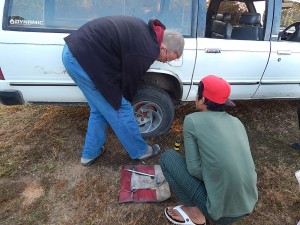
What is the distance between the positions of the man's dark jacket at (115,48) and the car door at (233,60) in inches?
30.6

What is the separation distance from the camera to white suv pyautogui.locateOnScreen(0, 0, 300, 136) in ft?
8.20

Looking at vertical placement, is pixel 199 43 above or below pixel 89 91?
above

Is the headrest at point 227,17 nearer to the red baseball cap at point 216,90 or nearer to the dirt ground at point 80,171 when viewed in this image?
the dirt ground at point 80,171

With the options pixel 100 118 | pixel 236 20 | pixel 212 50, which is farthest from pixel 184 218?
pixel 236 20

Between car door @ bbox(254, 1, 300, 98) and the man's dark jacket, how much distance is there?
4.96 ft

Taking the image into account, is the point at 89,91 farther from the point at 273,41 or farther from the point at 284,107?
the point at 284,107

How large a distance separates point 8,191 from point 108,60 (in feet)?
4.89

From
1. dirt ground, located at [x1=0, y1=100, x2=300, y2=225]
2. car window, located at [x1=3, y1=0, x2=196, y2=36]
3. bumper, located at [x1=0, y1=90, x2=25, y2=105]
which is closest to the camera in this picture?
dirt ground, located at [x1=0, y1=100, x2=300, y2=225]

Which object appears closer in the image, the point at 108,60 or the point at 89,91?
the point at 108,60

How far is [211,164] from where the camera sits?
173 cm

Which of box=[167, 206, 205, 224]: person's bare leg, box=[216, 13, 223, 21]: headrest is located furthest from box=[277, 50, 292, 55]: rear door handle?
box=[167, 206, 205, 224]: person's bare leg

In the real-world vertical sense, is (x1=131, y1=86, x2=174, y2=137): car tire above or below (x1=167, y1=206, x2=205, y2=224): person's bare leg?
above

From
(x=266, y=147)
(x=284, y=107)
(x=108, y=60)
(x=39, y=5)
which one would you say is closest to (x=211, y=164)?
(x=108, y=60)

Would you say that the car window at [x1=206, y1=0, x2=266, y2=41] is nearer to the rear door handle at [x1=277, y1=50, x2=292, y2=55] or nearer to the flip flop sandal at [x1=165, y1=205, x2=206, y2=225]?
the rear door handle at [x1=277, y1=50, x2=292, y2=55]
